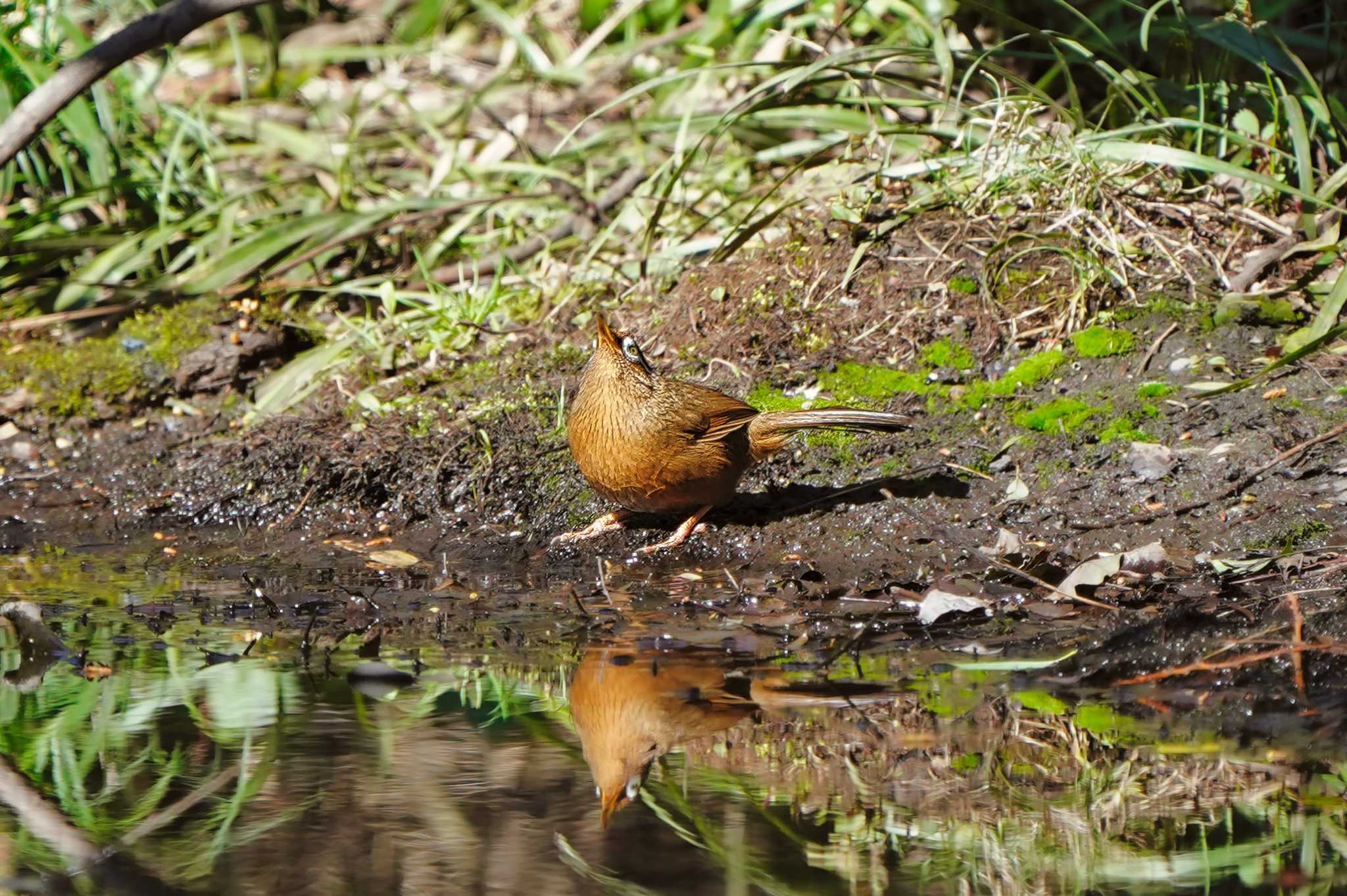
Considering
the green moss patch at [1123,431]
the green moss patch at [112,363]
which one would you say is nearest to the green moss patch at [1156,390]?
the green moss patch at [1123,431]

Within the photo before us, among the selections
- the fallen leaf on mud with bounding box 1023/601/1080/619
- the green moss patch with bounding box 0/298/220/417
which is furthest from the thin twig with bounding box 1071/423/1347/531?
the green moss patch with bounding box 0/298/220/417

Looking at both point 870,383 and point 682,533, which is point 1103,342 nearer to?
point 870,383

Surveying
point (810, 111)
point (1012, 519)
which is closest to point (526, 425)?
point (1012, 519)

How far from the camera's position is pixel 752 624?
385 cm

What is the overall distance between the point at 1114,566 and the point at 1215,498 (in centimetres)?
72

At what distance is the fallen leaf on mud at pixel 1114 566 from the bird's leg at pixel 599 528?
166 cm

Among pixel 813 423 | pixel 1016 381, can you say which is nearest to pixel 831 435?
pixel 813 423

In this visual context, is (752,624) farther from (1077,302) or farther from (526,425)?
(1077,302)

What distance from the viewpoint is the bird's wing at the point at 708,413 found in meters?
4.65

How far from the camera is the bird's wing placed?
4652 mm

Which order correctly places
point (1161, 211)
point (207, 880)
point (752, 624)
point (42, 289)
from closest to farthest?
point (207, 880)
point (752, 624)
point (1161, 211)
point (42, 289)

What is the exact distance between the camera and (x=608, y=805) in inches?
104

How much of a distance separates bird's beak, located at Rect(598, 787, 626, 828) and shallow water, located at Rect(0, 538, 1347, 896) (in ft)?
0.05

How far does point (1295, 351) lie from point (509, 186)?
4099 millimetres
